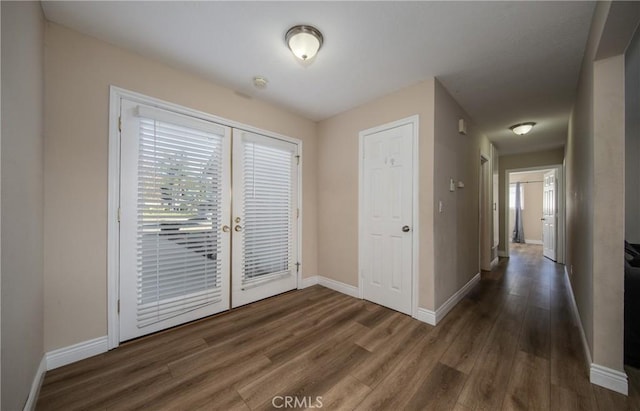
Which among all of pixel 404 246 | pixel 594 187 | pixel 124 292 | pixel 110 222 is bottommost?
pixel 124 292

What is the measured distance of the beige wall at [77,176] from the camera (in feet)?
5.46

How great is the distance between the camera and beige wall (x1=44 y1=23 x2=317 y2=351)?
1.67 m

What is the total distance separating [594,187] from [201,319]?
3.48 meters

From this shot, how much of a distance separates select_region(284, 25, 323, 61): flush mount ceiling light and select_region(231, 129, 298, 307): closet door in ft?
3.97

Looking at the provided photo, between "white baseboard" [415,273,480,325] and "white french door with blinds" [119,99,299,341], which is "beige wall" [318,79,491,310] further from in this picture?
"white french door with blinds" [119,99,299,341]

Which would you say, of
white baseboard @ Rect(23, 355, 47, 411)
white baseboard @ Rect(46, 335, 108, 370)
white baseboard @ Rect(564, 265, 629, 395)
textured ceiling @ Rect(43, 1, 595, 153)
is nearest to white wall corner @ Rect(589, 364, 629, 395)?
white baseboard @ Rect(564, 265, 629, 395)

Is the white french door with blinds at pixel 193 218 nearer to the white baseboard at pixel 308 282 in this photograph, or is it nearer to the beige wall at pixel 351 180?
the white baseboard at pixel 308 282

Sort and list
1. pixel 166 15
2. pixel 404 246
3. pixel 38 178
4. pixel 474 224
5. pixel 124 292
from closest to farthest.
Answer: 1. pixel 38 178
2. pixel 166 15
3. pixel 124 292
4. pixel 404 246
5. pixel 474 224

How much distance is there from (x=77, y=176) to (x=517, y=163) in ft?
24.9

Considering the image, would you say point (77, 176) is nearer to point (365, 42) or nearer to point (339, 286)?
point (365, 42)

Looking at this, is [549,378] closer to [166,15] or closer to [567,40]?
[567,40]

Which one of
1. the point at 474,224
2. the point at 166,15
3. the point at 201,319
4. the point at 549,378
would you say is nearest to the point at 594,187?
the point at 549,378

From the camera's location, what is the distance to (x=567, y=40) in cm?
183

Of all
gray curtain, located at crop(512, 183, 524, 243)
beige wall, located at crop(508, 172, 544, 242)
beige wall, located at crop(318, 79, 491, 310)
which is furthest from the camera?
gray curtain, located at crop(512, 183, 524, 243)
